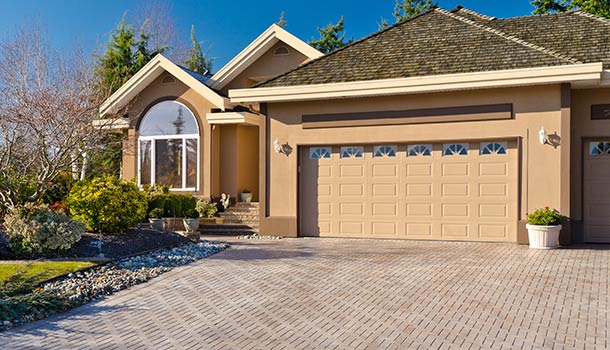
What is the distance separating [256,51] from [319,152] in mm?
6572

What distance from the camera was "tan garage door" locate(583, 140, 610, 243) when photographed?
1354 centimetres

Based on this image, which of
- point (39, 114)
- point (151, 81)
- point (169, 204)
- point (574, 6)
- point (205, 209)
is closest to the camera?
point (39, 114)

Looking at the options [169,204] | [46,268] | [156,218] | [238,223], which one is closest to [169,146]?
[169,204]

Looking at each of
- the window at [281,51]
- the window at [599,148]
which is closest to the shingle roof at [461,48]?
the window at [599,148]

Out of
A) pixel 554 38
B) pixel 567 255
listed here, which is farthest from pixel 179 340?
pixel 554 38

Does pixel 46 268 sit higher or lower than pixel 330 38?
lower

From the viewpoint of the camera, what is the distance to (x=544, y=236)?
1244 cm

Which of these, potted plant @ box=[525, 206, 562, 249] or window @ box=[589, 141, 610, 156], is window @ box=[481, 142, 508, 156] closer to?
potted plant @ box=[525, 206, 562, 249]

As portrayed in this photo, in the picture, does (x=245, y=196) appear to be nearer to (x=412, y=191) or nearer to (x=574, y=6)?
(x=412, y=191)

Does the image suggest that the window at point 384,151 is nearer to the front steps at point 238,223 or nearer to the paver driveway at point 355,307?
the paver driveway at point 355,307

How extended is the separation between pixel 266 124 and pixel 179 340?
1022cm

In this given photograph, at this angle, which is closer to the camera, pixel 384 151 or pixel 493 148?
pixel 493 148

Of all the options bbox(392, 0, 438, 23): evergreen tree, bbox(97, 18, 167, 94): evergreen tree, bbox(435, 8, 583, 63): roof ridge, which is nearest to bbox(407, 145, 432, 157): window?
bbox(435, 8, 583, 63): roof ridge

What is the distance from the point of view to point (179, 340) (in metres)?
6.20
